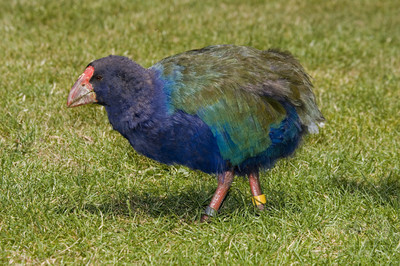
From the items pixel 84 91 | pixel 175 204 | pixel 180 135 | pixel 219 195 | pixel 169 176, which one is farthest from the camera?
pixel 169 176

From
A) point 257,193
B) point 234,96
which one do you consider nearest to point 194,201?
point 257,193

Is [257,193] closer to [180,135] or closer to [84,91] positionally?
[180,135]

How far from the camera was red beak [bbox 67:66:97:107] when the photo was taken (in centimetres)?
373

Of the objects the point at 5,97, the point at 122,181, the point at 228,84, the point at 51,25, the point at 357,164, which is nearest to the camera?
the point at 228,84

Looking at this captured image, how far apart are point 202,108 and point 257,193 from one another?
80 centimetres

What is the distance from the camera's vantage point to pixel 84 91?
12.2 feet

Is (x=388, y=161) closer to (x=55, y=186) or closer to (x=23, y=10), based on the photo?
(x=55, y=186)

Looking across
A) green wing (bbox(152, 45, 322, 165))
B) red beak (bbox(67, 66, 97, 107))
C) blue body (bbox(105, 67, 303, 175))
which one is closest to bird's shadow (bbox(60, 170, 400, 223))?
blue body (bbox(105, 67, 303, 175))

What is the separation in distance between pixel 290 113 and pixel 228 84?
0.45 meters

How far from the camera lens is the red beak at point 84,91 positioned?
3.73m

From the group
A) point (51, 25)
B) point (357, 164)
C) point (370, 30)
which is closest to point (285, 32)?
point (370, 30)

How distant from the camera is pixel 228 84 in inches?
145

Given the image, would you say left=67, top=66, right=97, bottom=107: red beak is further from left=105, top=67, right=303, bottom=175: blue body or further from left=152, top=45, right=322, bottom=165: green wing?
left=152, top=45, right=322, bottom=165: green wing

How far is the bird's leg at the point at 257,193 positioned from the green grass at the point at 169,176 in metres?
0.09
